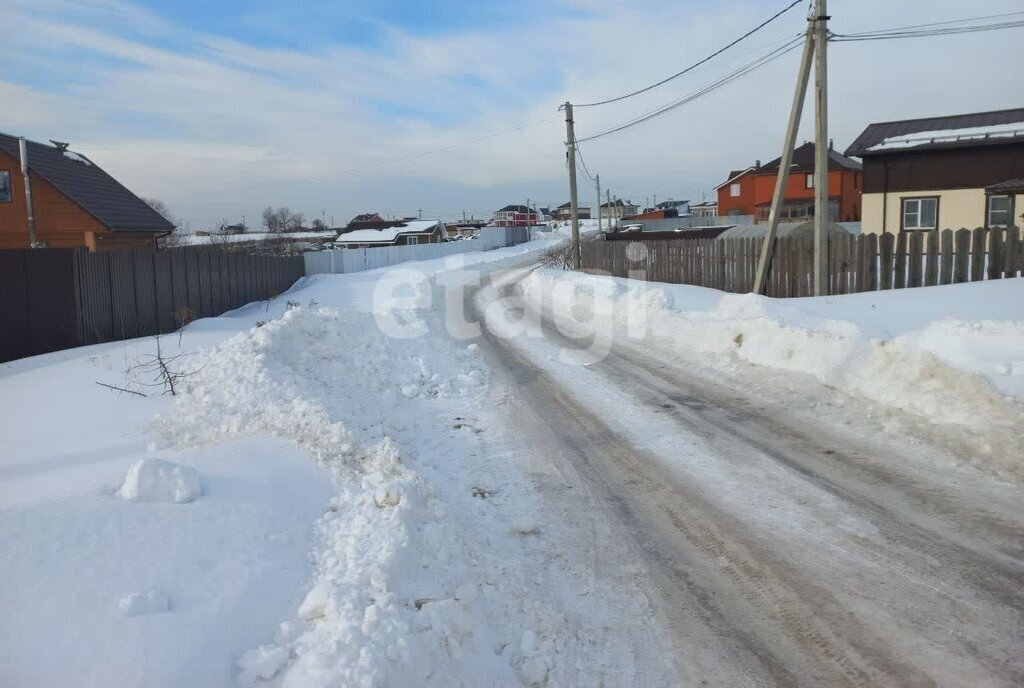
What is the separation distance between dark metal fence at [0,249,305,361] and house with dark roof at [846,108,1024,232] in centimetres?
2746

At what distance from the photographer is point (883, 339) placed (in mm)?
9672

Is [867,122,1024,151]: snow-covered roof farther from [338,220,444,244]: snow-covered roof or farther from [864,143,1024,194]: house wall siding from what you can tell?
[338,220,444,244]: snow-covered roof

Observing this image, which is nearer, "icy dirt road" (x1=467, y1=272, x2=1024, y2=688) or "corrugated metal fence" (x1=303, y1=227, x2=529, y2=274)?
"icy dirt road" (x1=467, y1=272, x2=1024, y2=688)

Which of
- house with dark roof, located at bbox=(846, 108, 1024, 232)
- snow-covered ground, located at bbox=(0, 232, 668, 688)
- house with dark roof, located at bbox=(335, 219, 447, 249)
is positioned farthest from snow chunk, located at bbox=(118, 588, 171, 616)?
house with dark roof, located at bbox=(335, 219, 447, 249)

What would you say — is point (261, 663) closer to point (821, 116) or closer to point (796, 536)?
point (796, 536)

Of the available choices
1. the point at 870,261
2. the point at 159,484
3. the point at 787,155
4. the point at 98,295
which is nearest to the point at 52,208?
the point at 98,295

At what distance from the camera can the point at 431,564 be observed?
→ 186 inches

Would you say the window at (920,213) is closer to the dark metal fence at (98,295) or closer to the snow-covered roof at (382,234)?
the dark metal fence at (98,295)

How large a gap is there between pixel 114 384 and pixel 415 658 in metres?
6.52

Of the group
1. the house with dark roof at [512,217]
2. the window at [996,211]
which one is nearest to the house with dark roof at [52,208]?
the window at [996,211]

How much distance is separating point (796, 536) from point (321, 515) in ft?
12.0

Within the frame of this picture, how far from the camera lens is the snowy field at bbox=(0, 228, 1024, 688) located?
11.7ft

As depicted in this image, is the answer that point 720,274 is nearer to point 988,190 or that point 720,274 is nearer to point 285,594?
point 988,190

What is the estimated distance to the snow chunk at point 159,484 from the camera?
4.77 meters
